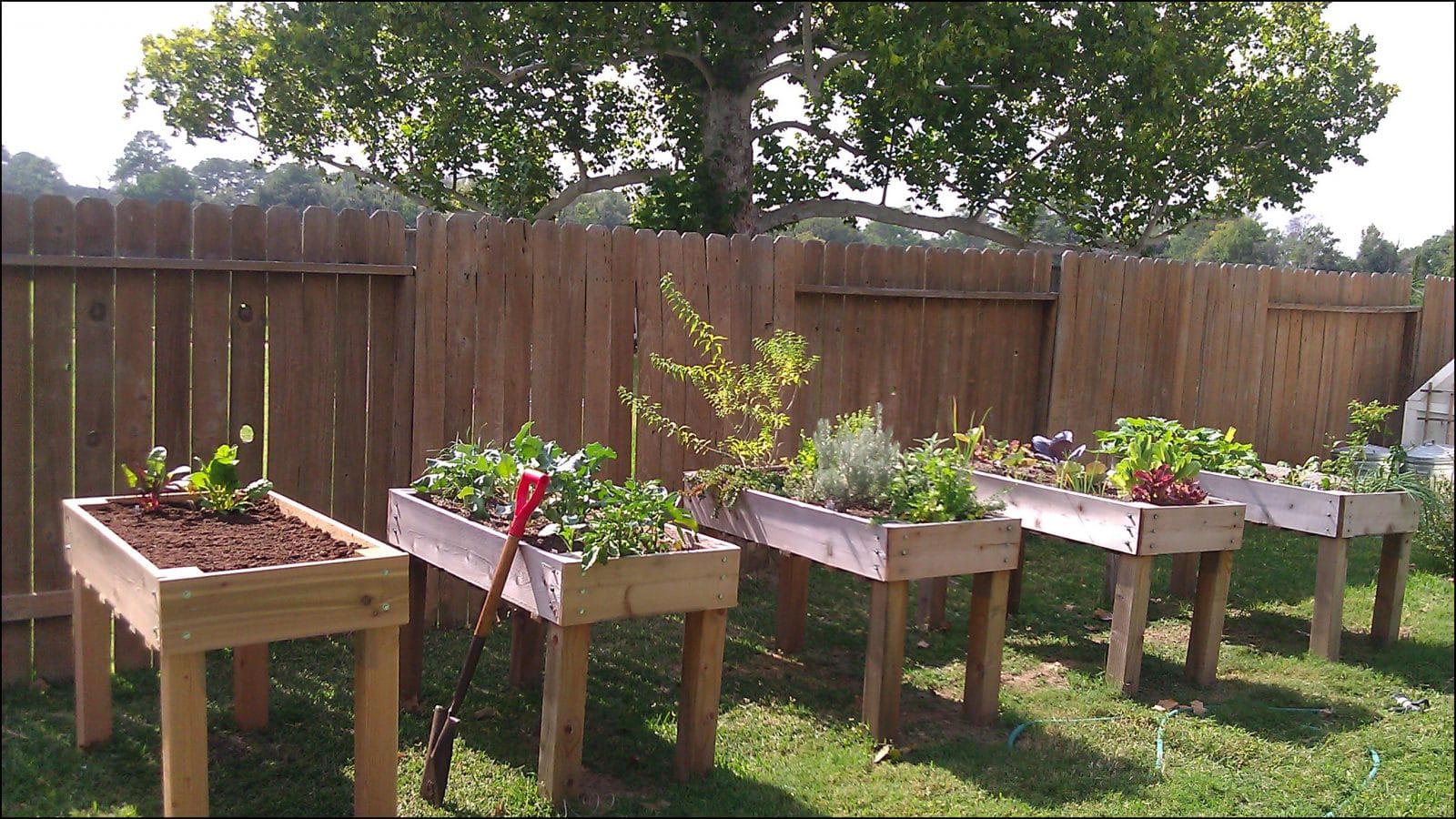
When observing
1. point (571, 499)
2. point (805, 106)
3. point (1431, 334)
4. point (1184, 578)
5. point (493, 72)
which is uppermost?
point (493, 72)

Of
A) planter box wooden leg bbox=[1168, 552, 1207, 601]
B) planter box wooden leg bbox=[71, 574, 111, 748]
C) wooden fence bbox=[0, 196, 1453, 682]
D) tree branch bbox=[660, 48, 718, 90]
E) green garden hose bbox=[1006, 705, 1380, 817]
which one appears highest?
tree branch bbox=[660, 48, 718, 90]

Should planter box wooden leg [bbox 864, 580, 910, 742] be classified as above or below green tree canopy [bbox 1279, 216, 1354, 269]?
below

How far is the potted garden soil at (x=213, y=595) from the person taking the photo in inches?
99.5

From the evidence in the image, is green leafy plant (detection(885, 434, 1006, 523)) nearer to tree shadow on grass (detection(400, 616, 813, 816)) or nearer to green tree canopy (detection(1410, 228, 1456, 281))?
tree shadow on grass (detection(400, 616, 813, 816))

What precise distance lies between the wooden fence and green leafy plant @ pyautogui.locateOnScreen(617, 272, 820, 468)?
73mm

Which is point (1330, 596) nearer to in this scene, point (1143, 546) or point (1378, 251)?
point (1143, 546)

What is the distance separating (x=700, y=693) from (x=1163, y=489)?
2153mm

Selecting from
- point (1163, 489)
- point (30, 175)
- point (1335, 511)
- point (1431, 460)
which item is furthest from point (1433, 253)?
point (30, 175)

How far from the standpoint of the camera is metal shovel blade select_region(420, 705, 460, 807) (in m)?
3.10

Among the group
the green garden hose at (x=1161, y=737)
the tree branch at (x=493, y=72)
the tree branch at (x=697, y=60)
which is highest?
the tree branch at (x=697, y=60)

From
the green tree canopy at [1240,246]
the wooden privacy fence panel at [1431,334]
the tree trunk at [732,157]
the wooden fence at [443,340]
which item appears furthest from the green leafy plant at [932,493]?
the tree trunk at [732,157]

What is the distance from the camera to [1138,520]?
4309mm

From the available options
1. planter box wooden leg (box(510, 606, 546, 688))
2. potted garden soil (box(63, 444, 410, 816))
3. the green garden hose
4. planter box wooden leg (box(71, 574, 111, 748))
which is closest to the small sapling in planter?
the green garden hose

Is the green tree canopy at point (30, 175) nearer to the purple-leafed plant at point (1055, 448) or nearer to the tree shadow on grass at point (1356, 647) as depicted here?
the purple-leafed plant at point (1055, 448)
